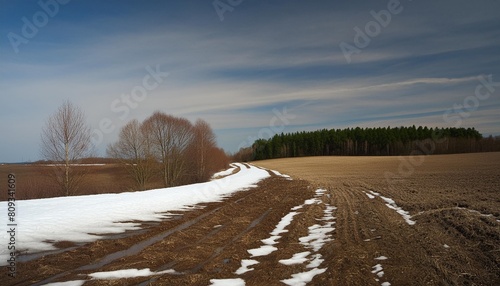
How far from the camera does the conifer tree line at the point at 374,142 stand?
107906 mm

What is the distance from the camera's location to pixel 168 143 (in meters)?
49.0

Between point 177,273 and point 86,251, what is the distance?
3.08 metres

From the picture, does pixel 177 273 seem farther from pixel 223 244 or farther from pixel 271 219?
pixel 271 219

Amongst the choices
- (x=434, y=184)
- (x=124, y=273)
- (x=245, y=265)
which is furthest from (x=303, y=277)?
(x=434, y=184)

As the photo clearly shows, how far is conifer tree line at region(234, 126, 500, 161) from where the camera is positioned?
10791 cm

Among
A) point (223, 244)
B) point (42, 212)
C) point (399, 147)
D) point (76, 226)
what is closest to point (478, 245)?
point (223, 244)

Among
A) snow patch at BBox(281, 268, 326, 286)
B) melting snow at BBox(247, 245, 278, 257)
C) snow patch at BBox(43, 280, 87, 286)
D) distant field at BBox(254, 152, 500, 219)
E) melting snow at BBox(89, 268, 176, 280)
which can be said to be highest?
snow patch at BBox(43, 280, 87, 286)

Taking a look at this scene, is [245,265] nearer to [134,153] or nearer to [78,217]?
[78,217]

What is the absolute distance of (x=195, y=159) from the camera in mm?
51688

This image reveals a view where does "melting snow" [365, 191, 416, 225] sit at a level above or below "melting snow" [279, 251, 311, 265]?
below

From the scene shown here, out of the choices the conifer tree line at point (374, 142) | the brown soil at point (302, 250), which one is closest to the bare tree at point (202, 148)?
the brown soil at point (302, 250)

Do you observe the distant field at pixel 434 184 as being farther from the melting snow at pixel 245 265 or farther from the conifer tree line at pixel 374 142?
the conifer tree line at pixel 374 142

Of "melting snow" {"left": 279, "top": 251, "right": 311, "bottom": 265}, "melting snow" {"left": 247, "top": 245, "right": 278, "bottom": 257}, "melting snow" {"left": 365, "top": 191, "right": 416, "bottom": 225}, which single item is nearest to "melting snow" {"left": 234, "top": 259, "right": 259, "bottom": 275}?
"melting snow" {"left": 247, "top": 245, "right": 278, "bottom": 257}

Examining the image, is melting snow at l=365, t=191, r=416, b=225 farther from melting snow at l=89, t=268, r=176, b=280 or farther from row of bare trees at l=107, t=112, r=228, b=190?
row of bare trees at l=107, t=112, r=228, b=190
